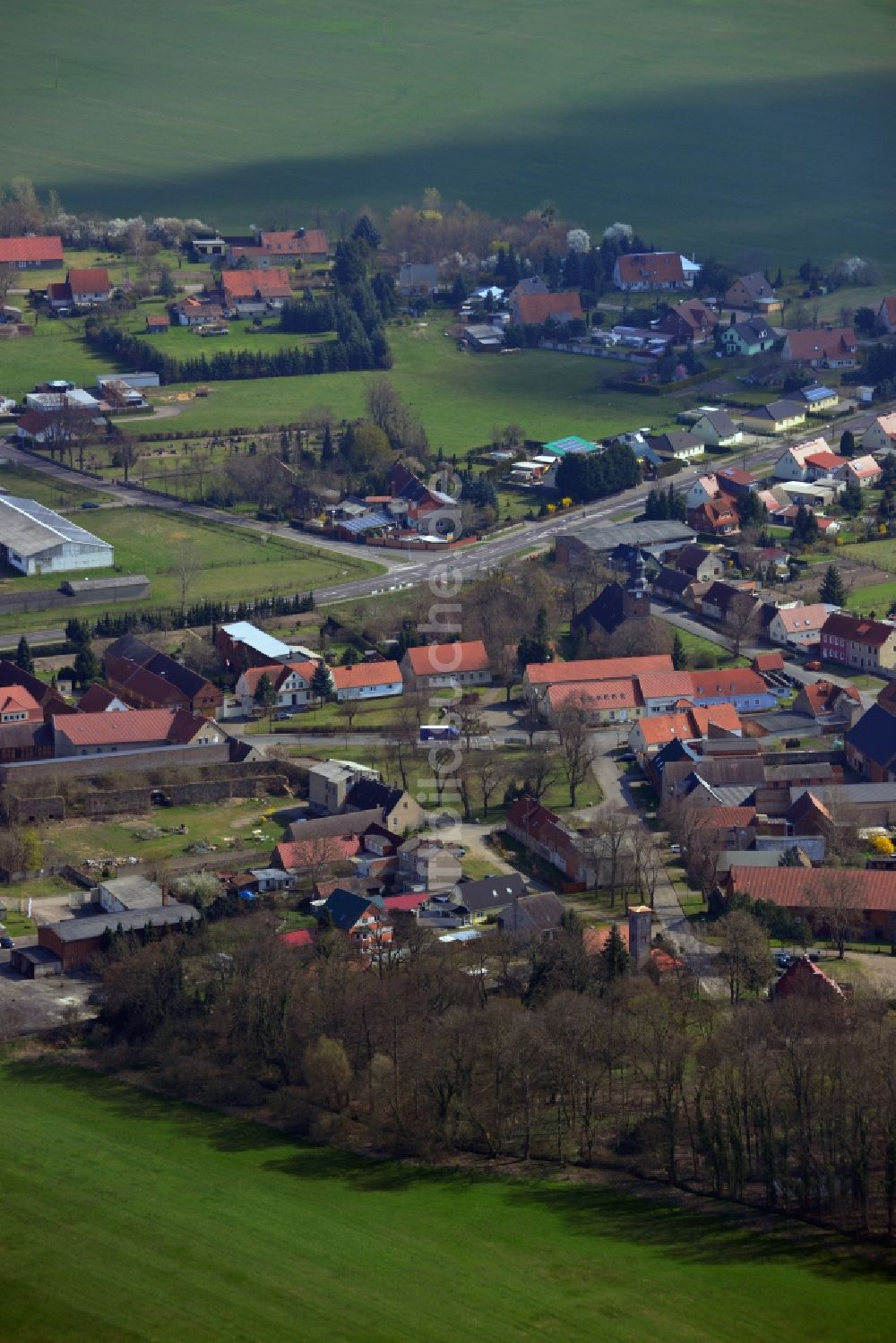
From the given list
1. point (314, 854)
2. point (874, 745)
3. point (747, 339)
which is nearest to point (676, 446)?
point (747, 339)

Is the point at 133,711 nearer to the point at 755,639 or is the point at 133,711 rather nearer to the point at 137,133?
the point at 755,639

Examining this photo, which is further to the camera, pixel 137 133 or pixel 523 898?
pixel 137 133

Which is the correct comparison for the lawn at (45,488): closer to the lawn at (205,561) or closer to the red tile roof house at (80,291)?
the lawn at (205,561)

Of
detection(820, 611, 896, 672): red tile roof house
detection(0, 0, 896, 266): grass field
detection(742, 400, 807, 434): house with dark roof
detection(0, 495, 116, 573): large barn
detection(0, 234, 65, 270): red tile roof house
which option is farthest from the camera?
detection(0, 0, 896, 266): grass field

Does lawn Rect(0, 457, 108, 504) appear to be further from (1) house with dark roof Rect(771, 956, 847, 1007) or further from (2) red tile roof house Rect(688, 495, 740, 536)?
(1) house with dark roof Rect(771, 956, 847, 1007)

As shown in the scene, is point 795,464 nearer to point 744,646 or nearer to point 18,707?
point 744,646

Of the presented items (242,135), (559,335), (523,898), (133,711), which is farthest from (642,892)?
(242,135)

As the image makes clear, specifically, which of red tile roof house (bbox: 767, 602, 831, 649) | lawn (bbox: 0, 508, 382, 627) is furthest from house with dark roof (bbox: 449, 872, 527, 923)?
lawn (bbox: 0, 508, 382, 627)
